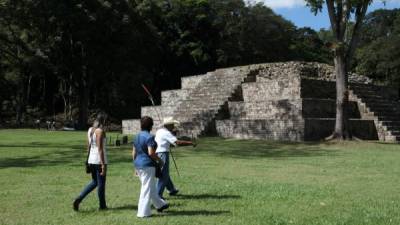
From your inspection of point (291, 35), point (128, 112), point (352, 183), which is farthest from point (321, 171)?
point (291, 35)

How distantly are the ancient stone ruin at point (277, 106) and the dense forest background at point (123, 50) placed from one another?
8.77 m

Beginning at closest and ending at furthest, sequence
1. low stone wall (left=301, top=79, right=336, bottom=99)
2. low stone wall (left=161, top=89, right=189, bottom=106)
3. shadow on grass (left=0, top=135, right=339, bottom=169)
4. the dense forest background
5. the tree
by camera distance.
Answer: shadow on grass (left=0, top=135, right=339, bottom=169) < the tree < low stone wall (left=301, top=79, right=336, bottom=99) < low stone wall (left=161, top=89, right=189, bottom=106) < the dense forest background

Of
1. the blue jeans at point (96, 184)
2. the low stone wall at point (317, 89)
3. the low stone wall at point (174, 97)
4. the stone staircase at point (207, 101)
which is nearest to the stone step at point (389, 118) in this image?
the low stone wall at point (317, 89)

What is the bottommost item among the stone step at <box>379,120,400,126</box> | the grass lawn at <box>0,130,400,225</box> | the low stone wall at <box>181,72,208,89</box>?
the grass lawn at <box>0,130,400,225</box>

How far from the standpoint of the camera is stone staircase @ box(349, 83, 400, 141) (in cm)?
2386

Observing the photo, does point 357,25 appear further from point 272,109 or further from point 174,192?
point 174,192

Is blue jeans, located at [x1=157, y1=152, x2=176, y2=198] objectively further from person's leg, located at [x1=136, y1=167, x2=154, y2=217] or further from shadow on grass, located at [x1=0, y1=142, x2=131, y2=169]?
shadow on grass, located at [x1=0, y1=142, x2=131, y2=169]

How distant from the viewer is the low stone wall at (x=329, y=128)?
2180cm

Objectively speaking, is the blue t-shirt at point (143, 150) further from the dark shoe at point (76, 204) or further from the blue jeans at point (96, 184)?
the dark shoe at point (76, 204)

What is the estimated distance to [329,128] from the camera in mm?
22641

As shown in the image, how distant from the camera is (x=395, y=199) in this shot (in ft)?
28.8

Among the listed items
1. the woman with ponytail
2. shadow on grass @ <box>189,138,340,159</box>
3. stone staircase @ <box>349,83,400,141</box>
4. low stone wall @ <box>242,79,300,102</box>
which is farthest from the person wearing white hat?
stone staircase @ <box>349,83,400,141</box>

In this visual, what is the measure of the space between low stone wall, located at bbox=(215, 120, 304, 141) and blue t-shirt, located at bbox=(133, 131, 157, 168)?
14.9 metres

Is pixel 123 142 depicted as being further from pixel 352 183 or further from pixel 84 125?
pixel 84 125
